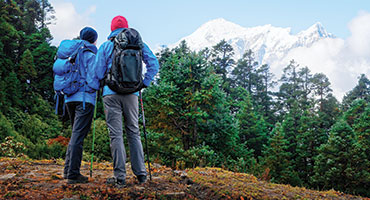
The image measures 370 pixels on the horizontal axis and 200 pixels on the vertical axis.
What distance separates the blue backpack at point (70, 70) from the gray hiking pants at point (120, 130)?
0.40 m

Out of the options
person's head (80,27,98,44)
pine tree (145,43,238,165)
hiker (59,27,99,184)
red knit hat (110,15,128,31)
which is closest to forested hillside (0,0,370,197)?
pine tree (145,43,238,165)

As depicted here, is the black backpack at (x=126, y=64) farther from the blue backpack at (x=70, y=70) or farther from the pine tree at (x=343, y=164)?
the pine tree at (x=343, y=164)

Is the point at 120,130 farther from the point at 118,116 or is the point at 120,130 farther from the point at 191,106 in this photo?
the point at 191,106

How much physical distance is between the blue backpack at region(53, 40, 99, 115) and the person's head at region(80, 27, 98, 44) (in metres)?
0.15

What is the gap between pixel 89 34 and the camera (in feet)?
14.2

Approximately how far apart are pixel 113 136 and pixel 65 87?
96 centimetres

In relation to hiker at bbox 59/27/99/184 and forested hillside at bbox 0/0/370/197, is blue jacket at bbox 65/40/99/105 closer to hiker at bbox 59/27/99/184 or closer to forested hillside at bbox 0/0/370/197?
hiker at bbox 59/27/99/184

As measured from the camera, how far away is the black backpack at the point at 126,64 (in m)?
3.72

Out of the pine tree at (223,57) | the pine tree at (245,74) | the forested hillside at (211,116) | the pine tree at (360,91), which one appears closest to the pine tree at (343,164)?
the forested hillside at (211,116)

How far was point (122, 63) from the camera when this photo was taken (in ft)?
12.2

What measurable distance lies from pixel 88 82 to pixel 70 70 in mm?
406

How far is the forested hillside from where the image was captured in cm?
1404

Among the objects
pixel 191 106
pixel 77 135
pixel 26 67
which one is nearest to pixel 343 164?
pixel 191 106

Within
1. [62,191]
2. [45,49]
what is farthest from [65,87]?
[45,49]
